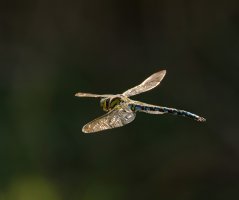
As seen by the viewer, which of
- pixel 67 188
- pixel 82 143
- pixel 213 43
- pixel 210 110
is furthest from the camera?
pixel 213 43

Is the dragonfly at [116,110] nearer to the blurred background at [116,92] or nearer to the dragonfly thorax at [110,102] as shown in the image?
the dragonfly thorax at [110,102]

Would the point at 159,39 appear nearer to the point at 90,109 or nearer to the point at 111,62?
the point at 111,62

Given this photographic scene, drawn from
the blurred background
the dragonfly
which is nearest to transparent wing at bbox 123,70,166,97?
the dragonfly

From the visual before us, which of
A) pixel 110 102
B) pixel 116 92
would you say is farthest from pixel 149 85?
pixel 116 92

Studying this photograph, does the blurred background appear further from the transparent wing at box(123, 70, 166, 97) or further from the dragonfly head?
the dragonfly head

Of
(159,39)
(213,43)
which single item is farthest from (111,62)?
(213,43)

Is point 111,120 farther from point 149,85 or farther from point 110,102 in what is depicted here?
point 149,85
